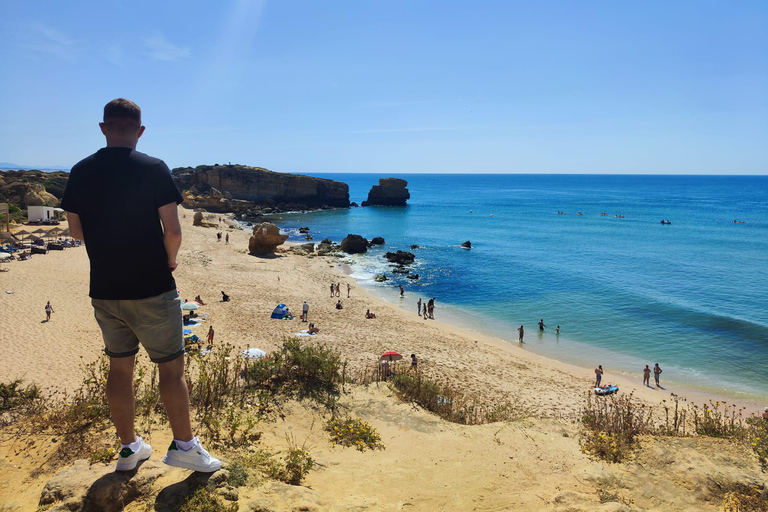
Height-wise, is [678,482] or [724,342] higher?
[678,482]

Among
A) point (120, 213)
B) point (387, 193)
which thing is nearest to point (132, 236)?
point (120, 213)

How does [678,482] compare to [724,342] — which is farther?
[724,342]

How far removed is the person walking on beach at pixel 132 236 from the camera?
2957 millimetres

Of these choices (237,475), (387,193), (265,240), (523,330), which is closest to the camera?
(237,475)

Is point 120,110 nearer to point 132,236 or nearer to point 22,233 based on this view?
point 132,236

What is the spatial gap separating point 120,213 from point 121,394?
1.50 metres

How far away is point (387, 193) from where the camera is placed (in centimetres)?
9394

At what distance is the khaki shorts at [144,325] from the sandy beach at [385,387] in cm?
153

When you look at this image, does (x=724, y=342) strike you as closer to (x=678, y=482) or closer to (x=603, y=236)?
(x=678, y=482)

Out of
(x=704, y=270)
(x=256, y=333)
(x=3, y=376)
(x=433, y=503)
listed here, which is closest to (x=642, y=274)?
(x=704, y=270)

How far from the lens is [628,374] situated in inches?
675

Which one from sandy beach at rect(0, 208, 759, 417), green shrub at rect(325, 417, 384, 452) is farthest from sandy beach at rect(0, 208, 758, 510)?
green shrub at rect(325, 417, 384, 452)

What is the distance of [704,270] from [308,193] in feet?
210

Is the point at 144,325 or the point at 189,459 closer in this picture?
the point at 144,325
